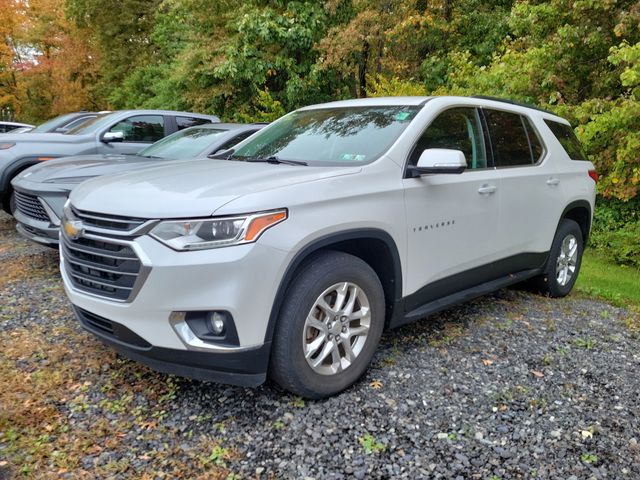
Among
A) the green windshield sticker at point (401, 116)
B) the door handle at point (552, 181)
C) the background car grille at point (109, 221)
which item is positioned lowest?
the door handle at point (552, 181)

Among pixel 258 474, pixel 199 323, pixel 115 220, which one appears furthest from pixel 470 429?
pixel 115 220

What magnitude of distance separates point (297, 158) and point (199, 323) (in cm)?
143

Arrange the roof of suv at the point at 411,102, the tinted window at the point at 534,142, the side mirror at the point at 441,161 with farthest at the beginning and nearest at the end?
1. the tinted window at the point at 534,142
2. the roof of suv at the point at 411,102
3. the side mirror at the point at 441,161

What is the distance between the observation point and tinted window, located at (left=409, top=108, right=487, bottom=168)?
3543 mm

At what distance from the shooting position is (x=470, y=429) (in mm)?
2793

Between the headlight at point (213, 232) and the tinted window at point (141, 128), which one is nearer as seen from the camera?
the headlight at point (213, 232)

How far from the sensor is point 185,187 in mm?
2855

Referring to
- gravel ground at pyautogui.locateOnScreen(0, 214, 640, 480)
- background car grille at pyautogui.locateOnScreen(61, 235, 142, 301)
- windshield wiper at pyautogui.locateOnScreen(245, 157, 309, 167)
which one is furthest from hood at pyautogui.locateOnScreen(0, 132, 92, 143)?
background car grille at pyautogui.locateOnScreen(61, 235, 142, 301)

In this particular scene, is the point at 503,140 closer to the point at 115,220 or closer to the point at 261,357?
the point at 261,357

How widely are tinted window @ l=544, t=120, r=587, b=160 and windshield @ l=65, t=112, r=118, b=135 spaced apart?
6165 millimetres

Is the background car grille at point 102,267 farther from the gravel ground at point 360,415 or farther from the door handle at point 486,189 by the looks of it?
the door handle at point 486,189

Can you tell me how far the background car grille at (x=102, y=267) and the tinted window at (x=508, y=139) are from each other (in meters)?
2.87

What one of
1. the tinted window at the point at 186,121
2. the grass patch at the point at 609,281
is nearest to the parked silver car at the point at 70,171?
the tinted window at the point at 186,121

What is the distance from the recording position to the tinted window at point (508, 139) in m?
4.16
